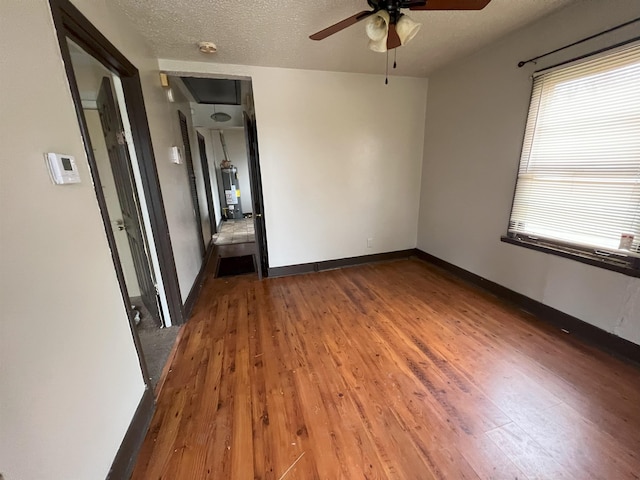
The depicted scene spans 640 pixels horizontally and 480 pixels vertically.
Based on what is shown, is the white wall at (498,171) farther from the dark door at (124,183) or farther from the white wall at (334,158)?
the dark door at (124,183)

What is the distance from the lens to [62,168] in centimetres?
100

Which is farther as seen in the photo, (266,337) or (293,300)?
(293,300)

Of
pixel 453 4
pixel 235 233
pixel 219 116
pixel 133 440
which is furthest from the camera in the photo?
pixel 235 233

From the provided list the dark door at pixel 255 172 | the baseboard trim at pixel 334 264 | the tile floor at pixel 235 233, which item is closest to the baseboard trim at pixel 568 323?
the baseboard trim at pixel 334 264

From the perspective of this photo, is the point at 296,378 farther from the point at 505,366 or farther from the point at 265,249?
the point at 265,249

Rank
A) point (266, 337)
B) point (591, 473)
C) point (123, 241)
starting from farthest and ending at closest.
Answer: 1. point (123, 241)
2. point (266, 337)
3. point (591, 473)

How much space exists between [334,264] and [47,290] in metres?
3.07

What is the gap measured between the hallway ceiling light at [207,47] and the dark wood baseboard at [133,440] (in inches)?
110

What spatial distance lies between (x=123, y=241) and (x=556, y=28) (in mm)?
4281

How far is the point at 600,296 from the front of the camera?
6.41 feet

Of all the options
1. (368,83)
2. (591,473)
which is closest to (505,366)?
(591,473)

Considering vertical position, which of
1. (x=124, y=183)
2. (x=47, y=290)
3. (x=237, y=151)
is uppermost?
(x=237, y=151)

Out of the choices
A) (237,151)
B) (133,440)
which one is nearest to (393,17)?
(133,440)

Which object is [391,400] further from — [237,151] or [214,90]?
[237,151]
